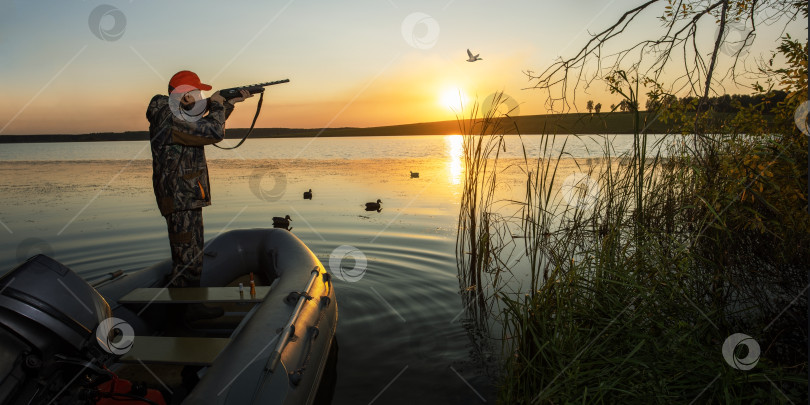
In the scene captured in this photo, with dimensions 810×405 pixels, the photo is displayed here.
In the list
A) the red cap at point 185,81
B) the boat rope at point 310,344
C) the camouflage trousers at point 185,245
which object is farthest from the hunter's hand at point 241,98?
the boat rope at point 310,344

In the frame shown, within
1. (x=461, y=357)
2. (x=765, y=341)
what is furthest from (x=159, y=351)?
(x=765, y=341)

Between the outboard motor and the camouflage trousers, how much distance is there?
1337 mm

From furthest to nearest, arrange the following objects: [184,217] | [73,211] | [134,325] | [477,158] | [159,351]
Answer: [73,211] < [477,158] < [184,217] < [134,325] < [159,351]

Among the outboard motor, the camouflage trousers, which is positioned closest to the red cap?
the camouflage trousers

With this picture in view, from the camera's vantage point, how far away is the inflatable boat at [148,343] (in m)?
2.17

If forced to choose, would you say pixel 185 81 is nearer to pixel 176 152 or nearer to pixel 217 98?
pixel 217 98

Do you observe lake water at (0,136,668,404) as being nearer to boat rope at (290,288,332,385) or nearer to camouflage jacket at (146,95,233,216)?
boat rope at (290,288,332,385)

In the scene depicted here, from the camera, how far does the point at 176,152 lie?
149 inches

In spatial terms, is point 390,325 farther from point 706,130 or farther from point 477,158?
point 706,130

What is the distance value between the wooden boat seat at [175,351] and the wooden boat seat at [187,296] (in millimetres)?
491

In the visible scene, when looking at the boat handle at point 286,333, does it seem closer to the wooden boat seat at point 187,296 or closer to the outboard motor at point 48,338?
the wooden boat seat at point 187,296

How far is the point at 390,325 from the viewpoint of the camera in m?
4.81

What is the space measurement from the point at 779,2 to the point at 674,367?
313 centimetres

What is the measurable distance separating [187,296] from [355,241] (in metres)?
4.66
